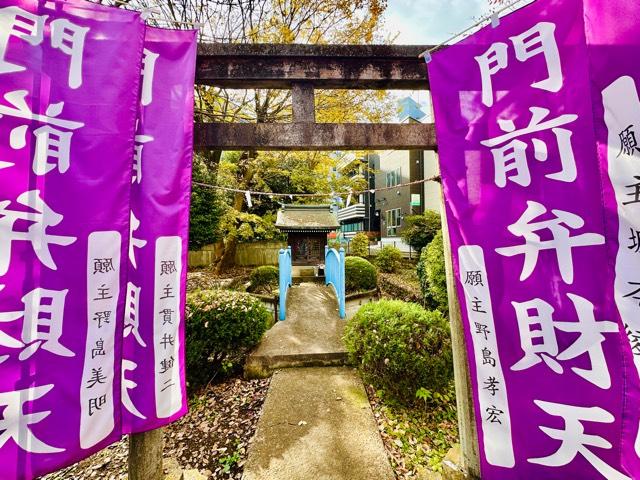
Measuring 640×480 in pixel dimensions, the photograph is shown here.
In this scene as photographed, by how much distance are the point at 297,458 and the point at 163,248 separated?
293 centimetres

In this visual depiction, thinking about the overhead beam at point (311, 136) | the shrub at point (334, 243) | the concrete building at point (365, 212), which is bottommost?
the shrub at point (334, 243)

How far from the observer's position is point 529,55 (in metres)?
1.87

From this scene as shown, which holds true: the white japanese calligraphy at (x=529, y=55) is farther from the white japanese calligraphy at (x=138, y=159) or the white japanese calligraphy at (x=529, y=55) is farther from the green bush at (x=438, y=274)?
the green bush at (x=438, y=274)

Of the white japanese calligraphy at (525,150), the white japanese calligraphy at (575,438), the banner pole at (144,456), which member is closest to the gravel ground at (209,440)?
the banner pole at (144,456)

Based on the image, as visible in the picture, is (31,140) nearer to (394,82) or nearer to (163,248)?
(163,248)

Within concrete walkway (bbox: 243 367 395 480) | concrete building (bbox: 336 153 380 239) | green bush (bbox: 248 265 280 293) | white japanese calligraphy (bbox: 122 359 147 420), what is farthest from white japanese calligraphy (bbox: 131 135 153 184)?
concrete building (bbox: 336 153 380 239)

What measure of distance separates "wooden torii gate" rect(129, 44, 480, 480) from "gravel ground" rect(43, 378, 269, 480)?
3.73ft

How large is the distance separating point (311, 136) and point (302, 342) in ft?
15.2

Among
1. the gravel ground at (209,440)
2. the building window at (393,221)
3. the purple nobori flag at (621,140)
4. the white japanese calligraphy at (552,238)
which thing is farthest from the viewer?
the building window at (393,221)

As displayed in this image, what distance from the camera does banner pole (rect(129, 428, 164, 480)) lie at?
2.43 meters

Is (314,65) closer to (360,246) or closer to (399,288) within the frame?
(399,288)

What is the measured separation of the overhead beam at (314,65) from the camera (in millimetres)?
2680

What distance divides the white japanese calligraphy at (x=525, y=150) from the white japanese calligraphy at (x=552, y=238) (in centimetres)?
23

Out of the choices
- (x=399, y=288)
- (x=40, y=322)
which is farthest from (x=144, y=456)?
(x=399, y=288)
